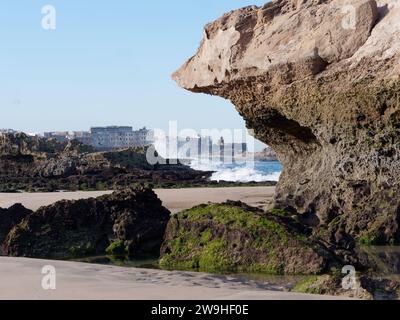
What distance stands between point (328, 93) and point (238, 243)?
4639mm

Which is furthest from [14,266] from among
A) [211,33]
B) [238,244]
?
[211,33]

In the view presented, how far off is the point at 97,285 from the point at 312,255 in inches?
150

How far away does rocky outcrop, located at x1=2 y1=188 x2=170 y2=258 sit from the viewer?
12398mm

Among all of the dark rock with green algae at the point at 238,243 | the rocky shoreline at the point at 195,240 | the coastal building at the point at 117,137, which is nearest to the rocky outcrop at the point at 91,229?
the rocky shoreline at the point at 195,240

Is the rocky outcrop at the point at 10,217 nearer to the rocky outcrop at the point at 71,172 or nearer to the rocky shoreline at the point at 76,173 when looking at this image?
the rocky shoreline at the point at 76,173

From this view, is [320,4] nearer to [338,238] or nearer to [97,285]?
[338,238]

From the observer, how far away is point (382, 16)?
13656 mm

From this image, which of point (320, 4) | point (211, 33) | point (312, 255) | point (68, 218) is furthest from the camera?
point (211, 33)

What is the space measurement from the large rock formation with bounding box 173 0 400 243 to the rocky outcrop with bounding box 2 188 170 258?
11.7 ft

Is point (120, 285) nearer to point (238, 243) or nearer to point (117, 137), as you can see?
point (238, 243)

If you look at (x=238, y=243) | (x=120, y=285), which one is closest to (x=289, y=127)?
(x=238, y=243)

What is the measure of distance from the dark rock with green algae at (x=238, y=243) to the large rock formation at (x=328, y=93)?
269 centimetres

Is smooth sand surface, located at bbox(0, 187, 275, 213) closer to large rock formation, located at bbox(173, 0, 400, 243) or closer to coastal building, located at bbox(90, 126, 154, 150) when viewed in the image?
large rock formation, located at bbox(173, 0, 400, 243)

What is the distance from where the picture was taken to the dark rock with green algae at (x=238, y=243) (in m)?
10.2
